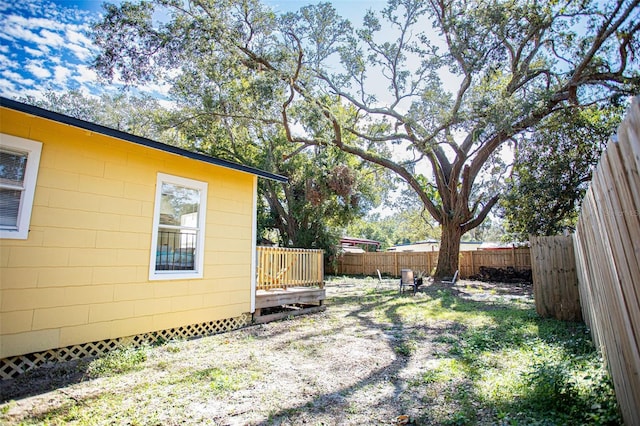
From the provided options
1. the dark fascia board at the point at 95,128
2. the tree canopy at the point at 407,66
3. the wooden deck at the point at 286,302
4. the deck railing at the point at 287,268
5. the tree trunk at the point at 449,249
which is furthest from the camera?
the tree trunk at the point at 449,249

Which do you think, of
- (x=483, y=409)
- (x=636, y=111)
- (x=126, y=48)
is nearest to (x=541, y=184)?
(x=483, y=409)

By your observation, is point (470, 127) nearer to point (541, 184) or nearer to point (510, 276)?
point (541, 184)

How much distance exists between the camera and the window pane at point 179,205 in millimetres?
5559

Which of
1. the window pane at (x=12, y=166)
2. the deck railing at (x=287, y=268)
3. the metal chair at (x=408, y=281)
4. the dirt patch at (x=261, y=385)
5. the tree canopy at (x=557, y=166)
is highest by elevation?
the tree canopy at (x=557, y=166)

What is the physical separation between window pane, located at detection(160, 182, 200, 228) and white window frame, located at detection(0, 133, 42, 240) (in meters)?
1.69

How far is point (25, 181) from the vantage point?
4.07m

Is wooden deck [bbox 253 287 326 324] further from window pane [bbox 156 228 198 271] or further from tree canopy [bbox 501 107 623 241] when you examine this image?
tree canopy [bbox 501 107 623 241]

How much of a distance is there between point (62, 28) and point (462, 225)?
16368 millimetres

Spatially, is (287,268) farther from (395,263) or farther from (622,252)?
(395,263)

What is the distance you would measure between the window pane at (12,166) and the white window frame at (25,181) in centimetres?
6

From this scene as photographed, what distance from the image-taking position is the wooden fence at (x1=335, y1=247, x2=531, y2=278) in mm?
15988

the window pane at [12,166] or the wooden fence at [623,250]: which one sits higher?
the window pane at [12,166]

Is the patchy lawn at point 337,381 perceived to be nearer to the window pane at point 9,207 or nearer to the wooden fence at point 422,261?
the window pane at point 9,207

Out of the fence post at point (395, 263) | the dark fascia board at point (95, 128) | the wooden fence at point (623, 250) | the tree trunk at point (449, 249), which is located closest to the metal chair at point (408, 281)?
the tree trunk at point (449, 249)
